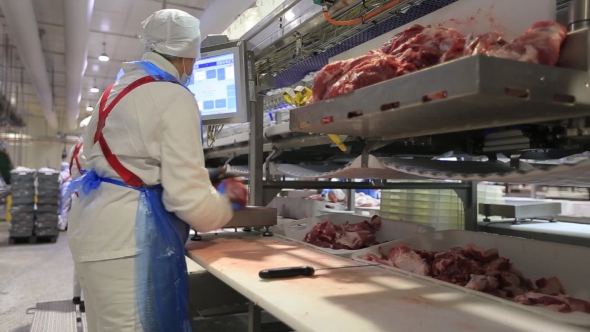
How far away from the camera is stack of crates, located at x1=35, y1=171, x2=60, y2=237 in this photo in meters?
6.98

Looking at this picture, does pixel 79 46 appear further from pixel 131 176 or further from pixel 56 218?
pixel 131 176

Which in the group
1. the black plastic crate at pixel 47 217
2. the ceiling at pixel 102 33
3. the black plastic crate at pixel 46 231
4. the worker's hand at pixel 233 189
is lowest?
the black plastic crate at pixel 46 231

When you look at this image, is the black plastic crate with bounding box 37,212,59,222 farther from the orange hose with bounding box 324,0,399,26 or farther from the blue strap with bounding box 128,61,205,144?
the orange hose with bounding box 324,0,399,26

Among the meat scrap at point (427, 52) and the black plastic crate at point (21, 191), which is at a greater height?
the meat scrap at point (427, 52)

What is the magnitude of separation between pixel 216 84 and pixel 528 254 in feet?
5.21

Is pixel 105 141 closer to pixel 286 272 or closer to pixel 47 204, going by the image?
pixel 286 272

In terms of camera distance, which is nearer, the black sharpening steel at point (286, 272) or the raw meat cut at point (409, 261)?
the black sharpening steel at point (286, 272)

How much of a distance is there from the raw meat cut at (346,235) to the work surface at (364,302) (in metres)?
0.46

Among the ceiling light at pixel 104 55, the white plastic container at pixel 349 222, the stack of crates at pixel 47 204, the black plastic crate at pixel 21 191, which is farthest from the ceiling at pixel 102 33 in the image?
the white plastic container at pixel 349 222

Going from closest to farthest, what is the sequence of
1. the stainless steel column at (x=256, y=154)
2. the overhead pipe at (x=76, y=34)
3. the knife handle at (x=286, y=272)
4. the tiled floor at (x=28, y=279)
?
the knife handle at (x=286, y=272) < the stainless steel column at (x=256, y=154) < the tiled floor at (x=28, y=279) < the overhead pipe at (x=76, y=34)

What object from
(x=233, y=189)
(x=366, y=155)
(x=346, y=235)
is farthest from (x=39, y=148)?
(x=366, y=155)

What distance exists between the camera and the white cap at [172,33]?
5.04 feet

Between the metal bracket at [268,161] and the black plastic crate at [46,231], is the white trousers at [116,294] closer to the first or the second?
the metal bracket at [268,161]

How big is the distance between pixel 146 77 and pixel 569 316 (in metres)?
1.32
